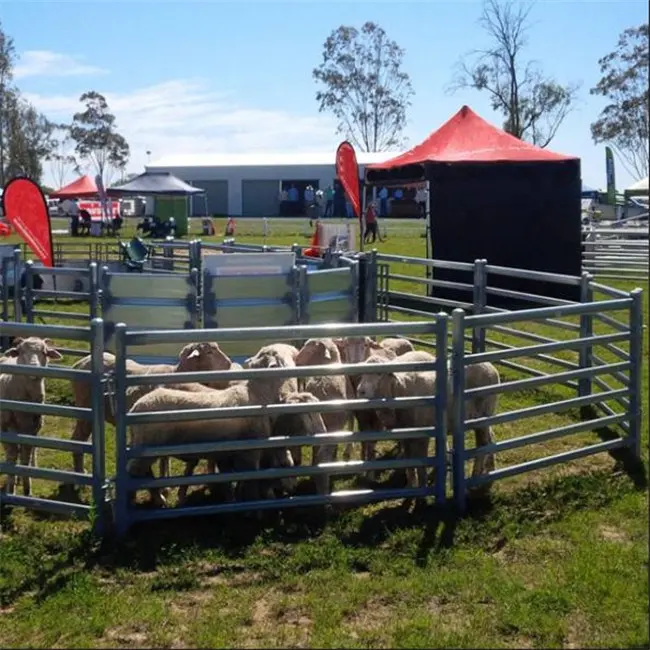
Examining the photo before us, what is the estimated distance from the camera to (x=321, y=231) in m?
19.9

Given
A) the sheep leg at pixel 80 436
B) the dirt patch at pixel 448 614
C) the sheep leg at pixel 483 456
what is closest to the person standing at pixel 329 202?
the sheep leg at pixel 80 436

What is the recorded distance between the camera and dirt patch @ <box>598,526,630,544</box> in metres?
5.43

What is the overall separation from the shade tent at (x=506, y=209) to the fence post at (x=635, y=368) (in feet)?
27.7

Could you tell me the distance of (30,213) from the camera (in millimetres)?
13664

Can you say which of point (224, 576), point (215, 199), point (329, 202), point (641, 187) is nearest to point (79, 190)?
point (329, 202)

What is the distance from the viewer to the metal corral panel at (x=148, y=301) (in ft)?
33.7

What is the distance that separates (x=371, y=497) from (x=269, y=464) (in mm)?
698

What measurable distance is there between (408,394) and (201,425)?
142 centimetres

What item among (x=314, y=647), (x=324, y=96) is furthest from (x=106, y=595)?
(x=324, y=96)

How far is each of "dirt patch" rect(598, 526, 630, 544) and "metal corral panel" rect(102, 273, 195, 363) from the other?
5.80 meters

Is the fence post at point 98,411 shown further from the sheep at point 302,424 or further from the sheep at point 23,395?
the sheep at point 302,424

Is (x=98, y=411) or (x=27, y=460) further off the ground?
(x=98, y=411)

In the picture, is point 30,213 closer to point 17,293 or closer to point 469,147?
point 17,293

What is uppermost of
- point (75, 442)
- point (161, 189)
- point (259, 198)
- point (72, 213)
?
point (259, 198)
